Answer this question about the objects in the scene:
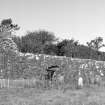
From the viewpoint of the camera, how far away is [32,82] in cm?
1155

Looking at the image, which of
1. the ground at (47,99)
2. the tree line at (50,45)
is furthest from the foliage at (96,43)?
the ground at (47,99)

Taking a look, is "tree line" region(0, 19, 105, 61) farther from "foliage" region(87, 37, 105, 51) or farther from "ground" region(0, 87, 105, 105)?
"ground" region(0, 87, 105, 105)

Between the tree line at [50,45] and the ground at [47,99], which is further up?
the tree line at [50,45]

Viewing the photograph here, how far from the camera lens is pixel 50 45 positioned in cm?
3612

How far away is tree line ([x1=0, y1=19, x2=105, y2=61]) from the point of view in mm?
28638

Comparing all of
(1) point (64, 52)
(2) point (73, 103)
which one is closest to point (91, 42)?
(1) point (64, 52)

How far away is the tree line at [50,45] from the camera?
28.6 m

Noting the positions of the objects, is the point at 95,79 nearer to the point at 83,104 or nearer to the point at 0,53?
the point at 0,53

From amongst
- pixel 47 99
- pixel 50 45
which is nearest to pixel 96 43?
pixel 50 45

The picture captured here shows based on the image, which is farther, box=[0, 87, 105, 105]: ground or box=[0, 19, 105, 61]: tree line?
box=[0, 19, 105, 61]: tree line

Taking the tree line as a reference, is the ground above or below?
below

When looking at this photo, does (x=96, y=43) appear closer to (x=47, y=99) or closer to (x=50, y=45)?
(x=50, y=45)

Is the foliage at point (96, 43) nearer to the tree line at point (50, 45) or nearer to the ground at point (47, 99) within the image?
the tree line at point (50, 45)

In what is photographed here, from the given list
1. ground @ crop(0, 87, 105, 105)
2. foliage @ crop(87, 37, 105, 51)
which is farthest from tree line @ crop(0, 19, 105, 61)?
ground @ crop(0, 87, 105, 105)
